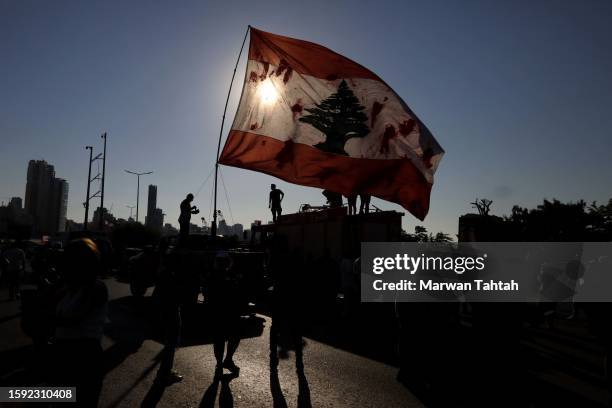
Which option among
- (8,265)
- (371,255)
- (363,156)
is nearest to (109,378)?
(363,156)

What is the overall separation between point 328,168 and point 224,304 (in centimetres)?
246

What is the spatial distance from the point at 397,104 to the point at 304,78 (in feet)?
4.96

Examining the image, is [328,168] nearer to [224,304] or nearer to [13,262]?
[224,304]

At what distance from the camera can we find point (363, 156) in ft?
21.4

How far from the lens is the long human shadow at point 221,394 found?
485 cm

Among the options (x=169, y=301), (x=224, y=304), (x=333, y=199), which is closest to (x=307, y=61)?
(x=224, y=304)

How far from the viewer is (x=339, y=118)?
22.2 feet

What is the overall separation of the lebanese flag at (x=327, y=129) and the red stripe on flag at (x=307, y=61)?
16mm

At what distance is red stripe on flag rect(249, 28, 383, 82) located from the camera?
6.81 m

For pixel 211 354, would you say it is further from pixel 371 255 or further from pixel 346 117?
pixel 371 255

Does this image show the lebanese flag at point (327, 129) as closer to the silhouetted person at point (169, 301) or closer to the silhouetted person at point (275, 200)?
the silhouetted person at point (169, 301)

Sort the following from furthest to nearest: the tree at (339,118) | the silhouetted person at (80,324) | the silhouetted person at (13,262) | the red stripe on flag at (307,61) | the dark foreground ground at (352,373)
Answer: the silhouetted person at (13,262) < the red stripe on flag at (307,61) < the tree at (339,118) < the dark foreground ground at (352,373) < the silhouetted person at (80,324)

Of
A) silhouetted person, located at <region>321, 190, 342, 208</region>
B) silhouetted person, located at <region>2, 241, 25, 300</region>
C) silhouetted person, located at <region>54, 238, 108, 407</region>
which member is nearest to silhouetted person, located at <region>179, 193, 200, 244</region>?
silhouetted person, located at <region>2, 241, 25, 300</region>

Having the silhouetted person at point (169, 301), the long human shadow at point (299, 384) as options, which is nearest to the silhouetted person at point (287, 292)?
the long human shadow at point (299, 384)
